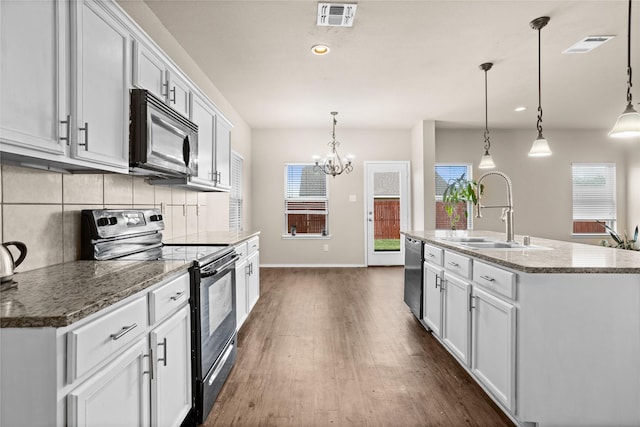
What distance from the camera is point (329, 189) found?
699 cm

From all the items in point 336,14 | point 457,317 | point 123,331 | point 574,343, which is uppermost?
point 336,14

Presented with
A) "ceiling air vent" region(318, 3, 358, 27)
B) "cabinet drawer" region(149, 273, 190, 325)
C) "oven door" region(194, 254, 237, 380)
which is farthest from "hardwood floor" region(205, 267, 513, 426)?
"ceiling air vent" region(318, 3, 358, 27)

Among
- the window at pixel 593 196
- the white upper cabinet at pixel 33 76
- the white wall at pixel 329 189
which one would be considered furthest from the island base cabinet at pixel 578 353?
the window at pixel 593 196

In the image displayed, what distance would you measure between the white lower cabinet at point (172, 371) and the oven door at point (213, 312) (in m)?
0.10

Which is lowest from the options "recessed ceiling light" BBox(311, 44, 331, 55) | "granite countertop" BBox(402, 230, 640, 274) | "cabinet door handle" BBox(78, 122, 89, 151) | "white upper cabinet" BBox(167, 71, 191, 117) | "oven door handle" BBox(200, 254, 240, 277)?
"oven door handle" BBox(200, 254, 240, 277)

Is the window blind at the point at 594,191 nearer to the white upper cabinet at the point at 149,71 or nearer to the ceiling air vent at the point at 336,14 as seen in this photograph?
the ceiling air vent at the point at 336,14

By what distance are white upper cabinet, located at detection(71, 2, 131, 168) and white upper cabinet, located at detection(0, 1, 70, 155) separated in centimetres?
7

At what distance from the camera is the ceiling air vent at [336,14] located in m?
2.71

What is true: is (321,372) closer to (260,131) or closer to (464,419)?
(464,419)

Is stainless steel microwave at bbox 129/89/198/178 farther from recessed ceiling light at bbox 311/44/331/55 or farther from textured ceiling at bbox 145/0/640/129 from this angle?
recessed ceiling light at bbox 311/44/331/55

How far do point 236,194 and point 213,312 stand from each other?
3951 mm

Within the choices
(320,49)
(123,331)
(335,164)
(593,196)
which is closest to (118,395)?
(123,331)

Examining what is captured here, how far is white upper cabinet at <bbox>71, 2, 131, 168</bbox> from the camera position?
1448mm

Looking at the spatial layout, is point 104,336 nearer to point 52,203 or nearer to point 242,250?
point 52,203
